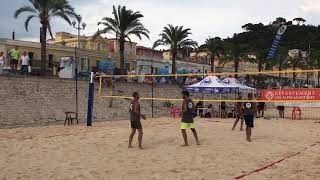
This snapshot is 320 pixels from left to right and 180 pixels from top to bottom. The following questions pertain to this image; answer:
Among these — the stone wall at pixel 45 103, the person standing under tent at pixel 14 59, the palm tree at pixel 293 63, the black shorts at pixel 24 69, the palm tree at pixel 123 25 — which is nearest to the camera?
the stone wall at pixel 45 103

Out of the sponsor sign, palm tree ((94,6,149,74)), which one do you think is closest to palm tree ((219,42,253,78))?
palm tree ((94,6,149,74))

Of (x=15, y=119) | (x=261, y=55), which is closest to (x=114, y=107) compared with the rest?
(x=15, y=119)

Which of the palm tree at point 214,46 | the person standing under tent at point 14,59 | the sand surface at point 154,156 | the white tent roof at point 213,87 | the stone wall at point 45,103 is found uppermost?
the palm tree at point 214,46

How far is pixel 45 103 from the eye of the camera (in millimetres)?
20219

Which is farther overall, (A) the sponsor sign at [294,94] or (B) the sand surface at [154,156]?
(A) the sponsor sign at [294,94]

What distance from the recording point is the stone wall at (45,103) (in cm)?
1833

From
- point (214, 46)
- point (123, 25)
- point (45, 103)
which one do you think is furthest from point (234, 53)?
point (45, 103)

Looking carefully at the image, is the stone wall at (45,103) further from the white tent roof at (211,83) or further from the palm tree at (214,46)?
the palm tree at (214,46)

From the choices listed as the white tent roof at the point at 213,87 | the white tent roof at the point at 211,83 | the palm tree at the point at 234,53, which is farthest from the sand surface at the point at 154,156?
the palm tree at the point at 234,53

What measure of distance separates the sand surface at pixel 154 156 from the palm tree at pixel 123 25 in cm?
2085

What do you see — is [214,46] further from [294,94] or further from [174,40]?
[294,94]

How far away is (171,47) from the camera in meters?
42.4

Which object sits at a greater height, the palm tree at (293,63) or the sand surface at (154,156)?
the palm tree at (293,63)

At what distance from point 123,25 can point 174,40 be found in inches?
338
